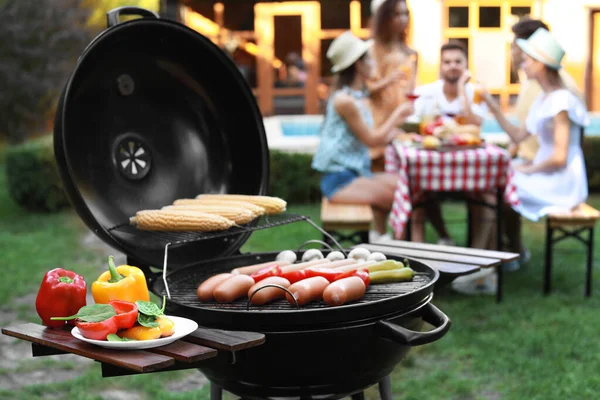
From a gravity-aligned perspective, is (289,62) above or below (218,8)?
below

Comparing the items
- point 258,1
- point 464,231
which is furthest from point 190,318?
point 258,1

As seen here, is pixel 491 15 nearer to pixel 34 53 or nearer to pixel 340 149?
pixel 34 53

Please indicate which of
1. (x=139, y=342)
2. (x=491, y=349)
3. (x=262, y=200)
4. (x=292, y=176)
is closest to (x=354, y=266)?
(x=262, y=200)

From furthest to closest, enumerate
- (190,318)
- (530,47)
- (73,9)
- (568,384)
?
(73,9) < (530,47) < (568,384) < (190,318)

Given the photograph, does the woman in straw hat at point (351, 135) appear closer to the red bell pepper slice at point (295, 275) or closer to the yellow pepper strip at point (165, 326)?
the red bell pepper slice at point (295, 275)

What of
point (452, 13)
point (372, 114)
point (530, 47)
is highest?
point (452, 13)

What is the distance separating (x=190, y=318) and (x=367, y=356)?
56cm

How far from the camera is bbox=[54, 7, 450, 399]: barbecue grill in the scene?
217 centimetres

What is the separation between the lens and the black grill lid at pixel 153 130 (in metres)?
2.48

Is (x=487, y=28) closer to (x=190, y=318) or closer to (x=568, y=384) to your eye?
(x=568, y=384)

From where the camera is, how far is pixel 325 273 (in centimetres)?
248

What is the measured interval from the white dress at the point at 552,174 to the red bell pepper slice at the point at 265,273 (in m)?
3.46

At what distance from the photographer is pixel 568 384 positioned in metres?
4.00

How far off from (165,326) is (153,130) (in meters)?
1.12
